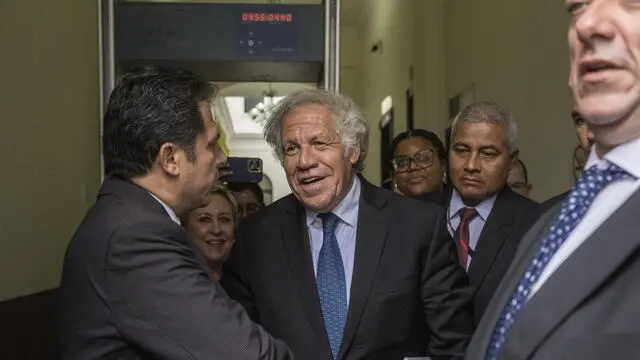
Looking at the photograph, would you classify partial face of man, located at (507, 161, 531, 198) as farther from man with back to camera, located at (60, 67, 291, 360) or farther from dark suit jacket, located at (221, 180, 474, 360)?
man with back to camera, located at (60, 67, 291, 360)

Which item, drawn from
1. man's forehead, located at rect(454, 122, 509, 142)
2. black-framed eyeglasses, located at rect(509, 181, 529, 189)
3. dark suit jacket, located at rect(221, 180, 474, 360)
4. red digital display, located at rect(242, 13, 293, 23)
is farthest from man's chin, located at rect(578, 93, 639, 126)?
black-framed eyeglasses, located at rect(509, 181, 529, 189)

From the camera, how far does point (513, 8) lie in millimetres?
4352

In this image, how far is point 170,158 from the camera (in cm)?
153

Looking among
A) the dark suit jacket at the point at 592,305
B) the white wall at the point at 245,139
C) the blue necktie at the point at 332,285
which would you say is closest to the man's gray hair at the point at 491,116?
the blue necktie at the point at 332,285

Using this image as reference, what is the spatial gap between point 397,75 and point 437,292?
21.9ft

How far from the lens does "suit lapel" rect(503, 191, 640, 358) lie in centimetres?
85

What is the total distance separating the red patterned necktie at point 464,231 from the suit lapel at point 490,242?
0.10m

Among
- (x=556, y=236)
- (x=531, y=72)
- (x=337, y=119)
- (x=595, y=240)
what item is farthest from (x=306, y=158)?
(x=531, y=72)

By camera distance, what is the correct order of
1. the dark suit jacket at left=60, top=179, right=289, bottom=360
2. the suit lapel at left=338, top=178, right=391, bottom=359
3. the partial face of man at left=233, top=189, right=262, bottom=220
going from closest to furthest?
the dark suit jacket at left=60, top=179, right=289, bottom=360, the suit lapel at left=338, top=178, right=391, bottom=359, the partial face of man at left=233, top=189, right=262, bottom=220

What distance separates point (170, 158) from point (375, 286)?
2.08 feet

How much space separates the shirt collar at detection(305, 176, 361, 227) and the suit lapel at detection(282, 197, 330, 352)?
0.08 feet

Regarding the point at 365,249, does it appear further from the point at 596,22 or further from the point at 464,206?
the point at 596,22

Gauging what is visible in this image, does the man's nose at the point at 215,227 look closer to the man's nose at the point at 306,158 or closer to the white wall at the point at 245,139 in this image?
the man's nose at the point at 306,158

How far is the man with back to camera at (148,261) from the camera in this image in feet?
4.47
